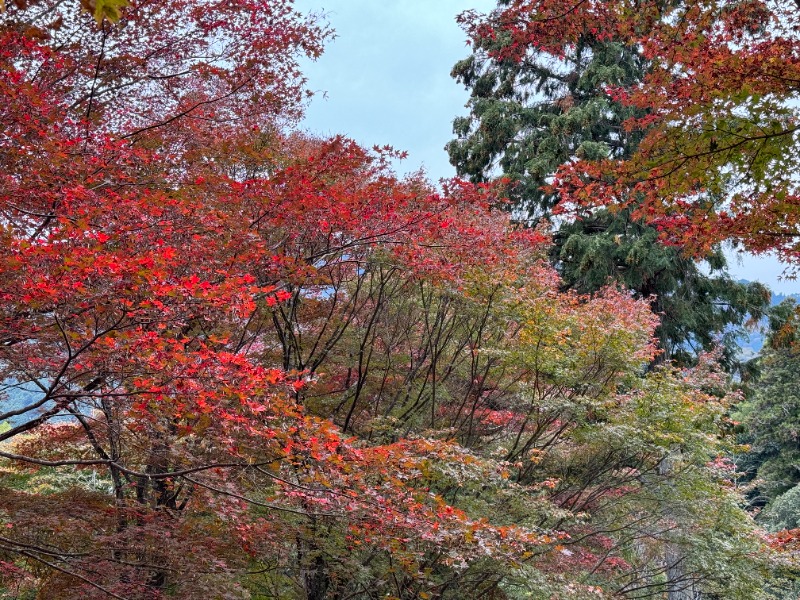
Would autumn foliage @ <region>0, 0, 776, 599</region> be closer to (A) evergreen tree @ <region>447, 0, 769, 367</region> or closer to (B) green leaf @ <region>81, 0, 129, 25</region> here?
(B) green leaf @ <region>81, 0, 129, 25</region>

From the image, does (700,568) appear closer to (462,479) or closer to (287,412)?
(462,479)

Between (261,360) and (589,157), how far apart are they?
9.02 m

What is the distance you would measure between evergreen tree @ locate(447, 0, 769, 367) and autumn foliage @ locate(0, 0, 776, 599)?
11.4 feet

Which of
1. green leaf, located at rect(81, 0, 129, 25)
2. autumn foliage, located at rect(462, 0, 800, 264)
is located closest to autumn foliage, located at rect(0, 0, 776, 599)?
green leaf, located at rect(81, 0, 129, 25)

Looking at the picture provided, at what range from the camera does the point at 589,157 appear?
531 inches

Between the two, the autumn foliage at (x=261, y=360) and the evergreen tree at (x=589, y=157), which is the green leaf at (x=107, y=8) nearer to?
the autumn foliage at (x=261, y=360)

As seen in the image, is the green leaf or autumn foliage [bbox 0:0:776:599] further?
autumn foliage [bbox 0:0:776:599]

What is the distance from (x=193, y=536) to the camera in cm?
556

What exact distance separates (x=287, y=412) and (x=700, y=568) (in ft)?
22.8

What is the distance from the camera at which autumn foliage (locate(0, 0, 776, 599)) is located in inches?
141

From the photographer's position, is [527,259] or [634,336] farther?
[527,259]

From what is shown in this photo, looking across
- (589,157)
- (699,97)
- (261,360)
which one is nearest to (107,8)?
(699,97)

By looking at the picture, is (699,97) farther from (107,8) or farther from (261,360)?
(261,360)

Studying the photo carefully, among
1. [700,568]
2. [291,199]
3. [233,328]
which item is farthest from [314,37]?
[700,568]
